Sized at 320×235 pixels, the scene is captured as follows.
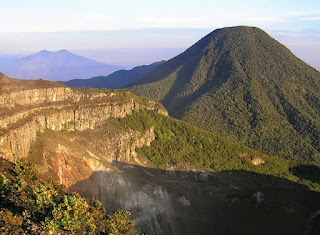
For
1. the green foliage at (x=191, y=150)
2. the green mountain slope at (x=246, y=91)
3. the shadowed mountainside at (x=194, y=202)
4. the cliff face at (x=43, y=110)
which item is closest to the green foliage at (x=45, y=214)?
the cliff face at (x=43, y=110)

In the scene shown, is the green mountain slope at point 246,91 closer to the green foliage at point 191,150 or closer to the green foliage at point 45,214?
the green foliage at point 191,150

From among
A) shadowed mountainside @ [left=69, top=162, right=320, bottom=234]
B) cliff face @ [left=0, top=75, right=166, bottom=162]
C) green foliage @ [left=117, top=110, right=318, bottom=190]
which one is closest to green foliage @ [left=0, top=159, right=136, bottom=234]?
cliff face @ [left=0, top=75, right=166, bottom=162]

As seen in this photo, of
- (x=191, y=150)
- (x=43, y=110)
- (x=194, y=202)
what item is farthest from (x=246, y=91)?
(x=43, y=110)

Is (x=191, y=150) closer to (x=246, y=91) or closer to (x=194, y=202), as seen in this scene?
(x=194, y=202)

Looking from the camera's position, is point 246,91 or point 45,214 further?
point 246,91

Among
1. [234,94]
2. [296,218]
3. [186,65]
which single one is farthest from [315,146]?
[186,65]

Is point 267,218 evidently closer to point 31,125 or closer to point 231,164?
point 231,164
